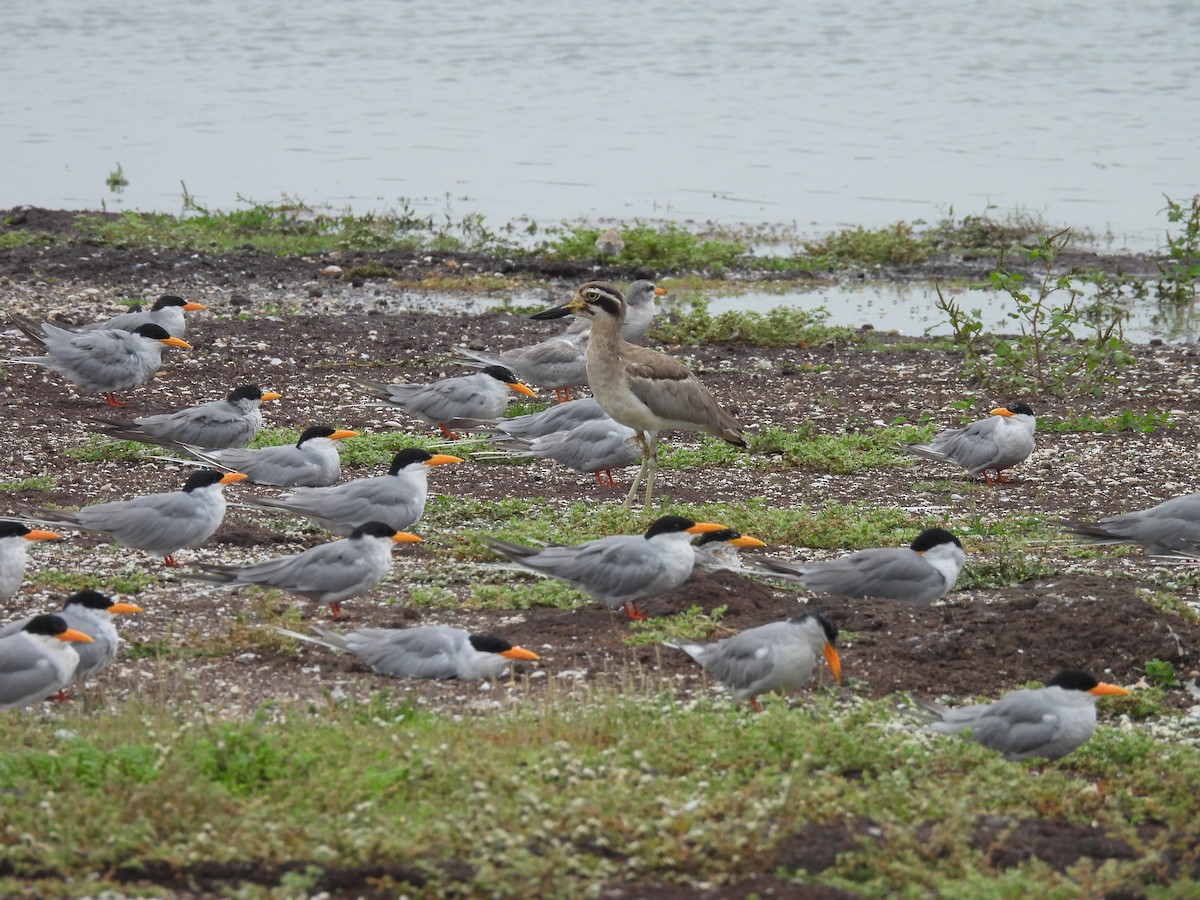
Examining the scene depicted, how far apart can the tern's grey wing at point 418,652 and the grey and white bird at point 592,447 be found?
3971 millimetres

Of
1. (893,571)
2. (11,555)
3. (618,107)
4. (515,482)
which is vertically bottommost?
(515,482)

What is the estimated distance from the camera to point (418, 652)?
732cm

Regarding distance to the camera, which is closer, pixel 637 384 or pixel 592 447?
pixel 637 384

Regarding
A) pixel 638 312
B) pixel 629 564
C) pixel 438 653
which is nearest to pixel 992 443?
pixel 629 564

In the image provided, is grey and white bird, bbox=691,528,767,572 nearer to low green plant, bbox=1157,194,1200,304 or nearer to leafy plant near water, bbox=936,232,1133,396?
leafy plant near water, bbox=936,232,1133,396

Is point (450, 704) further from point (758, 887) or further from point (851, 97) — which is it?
point (851, 97)

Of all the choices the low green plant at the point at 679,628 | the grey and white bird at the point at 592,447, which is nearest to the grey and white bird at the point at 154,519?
the low green plant at the point at 679,628

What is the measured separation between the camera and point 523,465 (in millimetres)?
11961

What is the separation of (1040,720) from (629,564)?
2413mm

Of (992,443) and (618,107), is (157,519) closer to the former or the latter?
(992,443)

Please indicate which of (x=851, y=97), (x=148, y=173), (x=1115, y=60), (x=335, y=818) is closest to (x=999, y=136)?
(x=851, y=97)

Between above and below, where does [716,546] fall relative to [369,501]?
below

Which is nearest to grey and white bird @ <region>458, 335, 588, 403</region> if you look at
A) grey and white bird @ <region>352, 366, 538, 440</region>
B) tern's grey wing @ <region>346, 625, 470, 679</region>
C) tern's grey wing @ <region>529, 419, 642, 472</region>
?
grey and white bird @ <region>352, 366, 538, 440</region>

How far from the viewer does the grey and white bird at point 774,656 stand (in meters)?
7.02
